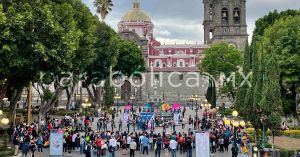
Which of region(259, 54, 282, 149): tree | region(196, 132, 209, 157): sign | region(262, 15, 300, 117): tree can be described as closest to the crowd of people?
region(196, 132, 209, 157): sign

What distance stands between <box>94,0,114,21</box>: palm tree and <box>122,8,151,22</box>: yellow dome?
114 feet

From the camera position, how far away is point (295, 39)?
36.5m

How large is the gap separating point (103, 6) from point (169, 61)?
34.8m

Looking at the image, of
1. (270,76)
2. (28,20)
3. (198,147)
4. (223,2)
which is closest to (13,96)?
(28,20)

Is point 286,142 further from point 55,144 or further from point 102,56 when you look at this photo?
point 102,56

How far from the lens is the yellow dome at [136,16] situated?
9306 cm

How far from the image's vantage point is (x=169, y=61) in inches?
3516

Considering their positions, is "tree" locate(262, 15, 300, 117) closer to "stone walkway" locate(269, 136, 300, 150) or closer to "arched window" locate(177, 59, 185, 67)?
"stone walkway" locate(269, 136, 300, 150)

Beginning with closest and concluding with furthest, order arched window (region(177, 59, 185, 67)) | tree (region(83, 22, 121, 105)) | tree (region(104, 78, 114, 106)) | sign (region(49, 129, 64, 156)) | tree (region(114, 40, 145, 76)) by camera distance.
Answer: sign (region(49, 129, 64, 156)) → tree (region(83, 22, 121, 105)) → tree (region(104, 78, 114, 106)) → tree (region(114, 40, 145, 76)) → arched window (region(177, 59, 185, 67))

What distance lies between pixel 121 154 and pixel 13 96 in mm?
11628

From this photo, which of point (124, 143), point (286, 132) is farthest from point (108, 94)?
point (124, 143)

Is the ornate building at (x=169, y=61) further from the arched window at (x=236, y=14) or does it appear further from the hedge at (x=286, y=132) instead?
the hedge at (x=286, y=132)

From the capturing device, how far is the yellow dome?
9306 cm

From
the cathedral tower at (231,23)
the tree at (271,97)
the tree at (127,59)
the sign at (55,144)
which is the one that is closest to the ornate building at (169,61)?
the cathedral tower at (231,23)
